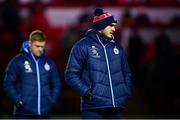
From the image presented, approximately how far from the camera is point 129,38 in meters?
13.0

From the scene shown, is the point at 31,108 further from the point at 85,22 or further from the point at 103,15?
the point at 85,22

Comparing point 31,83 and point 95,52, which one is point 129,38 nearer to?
point 31,83

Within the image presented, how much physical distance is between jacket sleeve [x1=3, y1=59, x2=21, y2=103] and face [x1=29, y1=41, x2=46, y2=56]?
29cm

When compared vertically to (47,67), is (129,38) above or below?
above

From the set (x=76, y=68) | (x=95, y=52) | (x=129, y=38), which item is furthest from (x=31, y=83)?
(x=129, y=38)

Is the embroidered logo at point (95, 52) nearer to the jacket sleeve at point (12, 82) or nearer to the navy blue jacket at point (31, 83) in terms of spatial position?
the navy blue jacket at point (31, 83)

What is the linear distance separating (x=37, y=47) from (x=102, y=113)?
59.4 inches

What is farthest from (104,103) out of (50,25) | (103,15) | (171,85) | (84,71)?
(50,25)

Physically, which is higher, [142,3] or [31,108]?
[142,3]

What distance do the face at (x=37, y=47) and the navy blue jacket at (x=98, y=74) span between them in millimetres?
1012

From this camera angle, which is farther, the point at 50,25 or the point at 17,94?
the point at 50,25

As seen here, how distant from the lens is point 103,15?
6660mm

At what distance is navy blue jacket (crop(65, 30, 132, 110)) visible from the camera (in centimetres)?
633

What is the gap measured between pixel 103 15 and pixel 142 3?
7.24m
